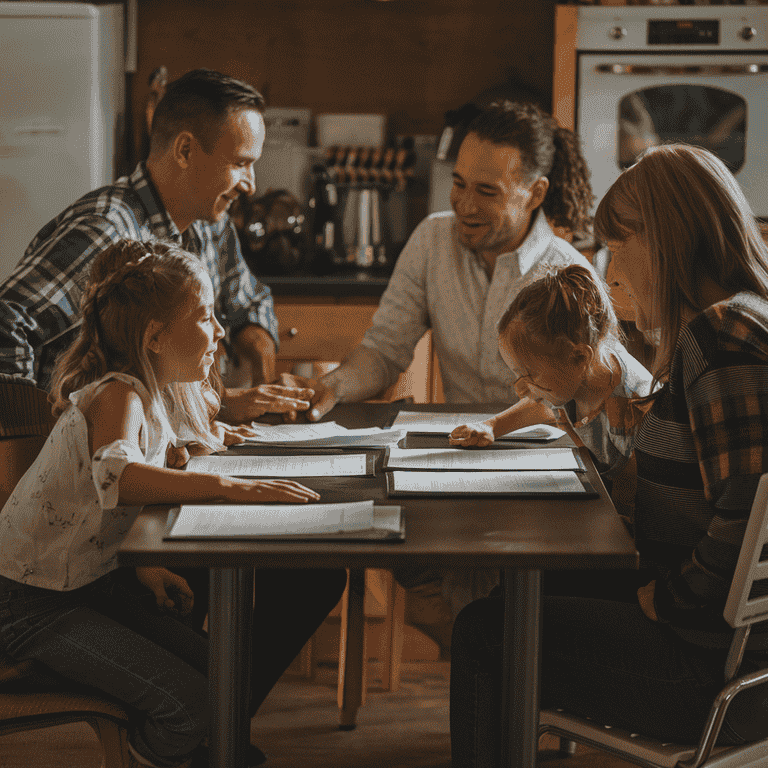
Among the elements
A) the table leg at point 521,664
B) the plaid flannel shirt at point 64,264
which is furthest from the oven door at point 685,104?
the table leg at point 521,664

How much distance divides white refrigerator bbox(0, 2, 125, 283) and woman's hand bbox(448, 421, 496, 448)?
188 cm

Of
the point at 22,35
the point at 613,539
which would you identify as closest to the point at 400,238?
the point at 22,35

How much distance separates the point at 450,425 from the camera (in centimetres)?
167

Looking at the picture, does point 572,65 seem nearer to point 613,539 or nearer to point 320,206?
point 320,206

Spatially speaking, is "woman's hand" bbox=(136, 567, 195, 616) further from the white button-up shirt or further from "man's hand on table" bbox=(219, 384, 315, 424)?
the white button-up shirt

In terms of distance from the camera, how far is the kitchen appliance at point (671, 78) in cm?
292

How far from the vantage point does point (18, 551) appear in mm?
1291

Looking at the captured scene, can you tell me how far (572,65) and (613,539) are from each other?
227 centimetres

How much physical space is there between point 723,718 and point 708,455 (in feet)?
1.02

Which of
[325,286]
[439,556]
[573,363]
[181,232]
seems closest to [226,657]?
[439,556]

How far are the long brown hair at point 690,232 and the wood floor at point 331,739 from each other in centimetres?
102

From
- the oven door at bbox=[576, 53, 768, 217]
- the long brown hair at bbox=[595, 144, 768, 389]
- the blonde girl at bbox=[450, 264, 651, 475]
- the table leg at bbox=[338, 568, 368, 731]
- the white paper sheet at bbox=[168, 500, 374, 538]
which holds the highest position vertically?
the oven door at bbox=[576, 53, 768, 217]

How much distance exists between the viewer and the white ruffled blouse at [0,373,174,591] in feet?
4.22

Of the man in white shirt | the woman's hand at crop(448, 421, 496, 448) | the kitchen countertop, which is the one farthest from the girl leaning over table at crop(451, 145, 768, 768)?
the kitchen countertop
